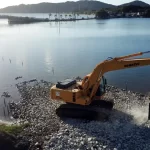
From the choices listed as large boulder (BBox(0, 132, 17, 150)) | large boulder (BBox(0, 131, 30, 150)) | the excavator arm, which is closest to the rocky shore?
large boulder (BBox(0, 131, 30, 150))

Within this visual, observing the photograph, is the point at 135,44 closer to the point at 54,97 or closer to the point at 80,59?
the point at 80,59

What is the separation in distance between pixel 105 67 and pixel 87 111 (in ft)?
8.77

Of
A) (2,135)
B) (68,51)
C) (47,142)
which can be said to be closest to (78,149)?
(47,142)

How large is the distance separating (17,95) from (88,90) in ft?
31.5

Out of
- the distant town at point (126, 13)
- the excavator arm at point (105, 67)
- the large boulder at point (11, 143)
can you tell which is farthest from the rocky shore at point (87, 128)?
the distant town at point (126, 13)

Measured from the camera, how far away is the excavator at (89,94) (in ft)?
49.1

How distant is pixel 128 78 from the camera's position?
28.3 m

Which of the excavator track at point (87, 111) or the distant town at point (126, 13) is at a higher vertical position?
the distant town at point (126, 13)

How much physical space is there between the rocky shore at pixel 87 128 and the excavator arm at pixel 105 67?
71.3 inches

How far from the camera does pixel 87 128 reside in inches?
582

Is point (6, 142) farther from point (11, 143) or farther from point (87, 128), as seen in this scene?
point (87, 128)

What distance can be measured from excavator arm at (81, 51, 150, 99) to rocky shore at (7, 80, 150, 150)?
1.81 metres

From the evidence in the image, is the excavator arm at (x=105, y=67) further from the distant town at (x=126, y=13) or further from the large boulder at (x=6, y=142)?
the distant town at (x=126, y=13)

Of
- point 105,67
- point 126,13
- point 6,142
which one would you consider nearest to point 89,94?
point 105,67
